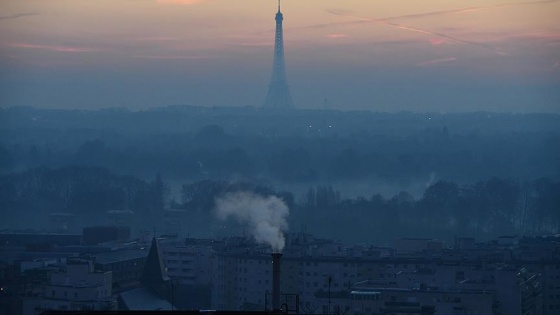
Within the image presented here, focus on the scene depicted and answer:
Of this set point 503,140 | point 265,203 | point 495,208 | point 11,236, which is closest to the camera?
point 11,236

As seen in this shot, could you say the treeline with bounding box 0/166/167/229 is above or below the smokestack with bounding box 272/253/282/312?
above

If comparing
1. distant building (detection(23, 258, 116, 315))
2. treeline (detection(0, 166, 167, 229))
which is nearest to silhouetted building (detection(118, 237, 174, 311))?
distant building (detection(23, 258, 116, 315))

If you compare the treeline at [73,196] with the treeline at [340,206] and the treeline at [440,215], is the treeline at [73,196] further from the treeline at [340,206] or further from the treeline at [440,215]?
the treeline at [440,215]

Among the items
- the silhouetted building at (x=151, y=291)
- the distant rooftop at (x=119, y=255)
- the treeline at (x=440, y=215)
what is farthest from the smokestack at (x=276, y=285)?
the treeline at (x=440, y=215)

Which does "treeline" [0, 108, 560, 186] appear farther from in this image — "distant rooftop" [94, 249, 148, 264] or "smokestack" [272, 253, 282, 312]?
"smokestack" [272, 253, 282, 312]

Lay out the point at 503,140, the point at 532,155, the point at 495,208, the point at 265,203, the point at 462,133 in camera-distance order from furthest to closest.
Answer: the point at 462,133, the point at 503,140, the point at 532,155, the point at 495,208, the point at 265,203

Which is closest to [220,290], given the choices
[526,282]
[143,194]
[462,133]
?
[526,282]

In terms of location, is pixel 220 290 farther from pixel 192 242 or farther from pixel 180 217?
pixel 180 217
